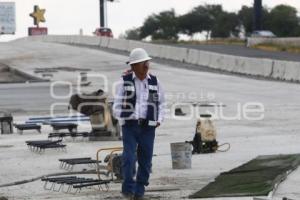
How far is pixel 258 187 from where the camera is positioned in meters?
10.6

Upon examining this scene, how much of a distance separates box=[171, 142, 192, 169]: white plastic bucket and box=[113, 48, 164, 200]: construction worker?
9.72 feet

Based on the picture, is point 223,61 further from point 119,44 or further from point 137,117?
point 137,117

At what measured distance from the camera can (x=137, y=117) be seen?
10055 millimetres

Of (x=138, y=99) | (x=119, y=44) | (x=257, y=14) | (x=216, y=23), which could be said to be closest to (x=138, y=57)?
(x=138, y=99)

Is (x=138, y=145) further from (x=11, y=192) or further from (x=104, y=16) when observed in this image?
(x=104, y=16)

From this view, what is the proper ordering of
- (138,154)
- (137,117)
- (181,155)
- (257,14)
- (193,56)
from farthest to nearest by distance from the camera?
(257,14)
(193,56)
(181,155)
(138,154)
(137,117)

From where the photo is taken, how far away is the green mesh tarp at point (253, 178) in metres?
10.4

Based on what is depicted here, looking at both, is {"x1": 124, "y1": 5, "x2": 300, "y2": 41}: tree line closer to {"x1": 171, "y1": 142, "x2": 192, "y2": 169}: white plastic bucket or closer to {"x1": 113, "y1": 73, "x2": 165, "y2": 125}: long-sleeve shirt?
{"x1": 171, "y1": 142, "x2": 192, "y2": 169}: white plastic bucket

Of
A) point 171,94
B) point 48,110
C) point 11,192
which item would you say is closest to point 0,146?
point 11,192

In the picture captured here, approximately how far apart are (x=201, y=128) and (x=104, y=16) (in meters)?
89.0

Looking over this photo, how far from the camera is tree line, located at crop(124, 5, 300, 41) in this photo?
4857 inches

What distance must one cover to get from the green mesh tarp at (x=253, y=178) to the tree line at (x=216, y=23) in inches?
4280

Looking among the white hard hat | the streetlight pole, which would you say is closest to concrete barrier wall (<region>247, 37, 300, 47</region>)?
the streetlight pole

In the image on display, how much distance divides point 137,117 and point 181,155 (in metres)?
3.32
